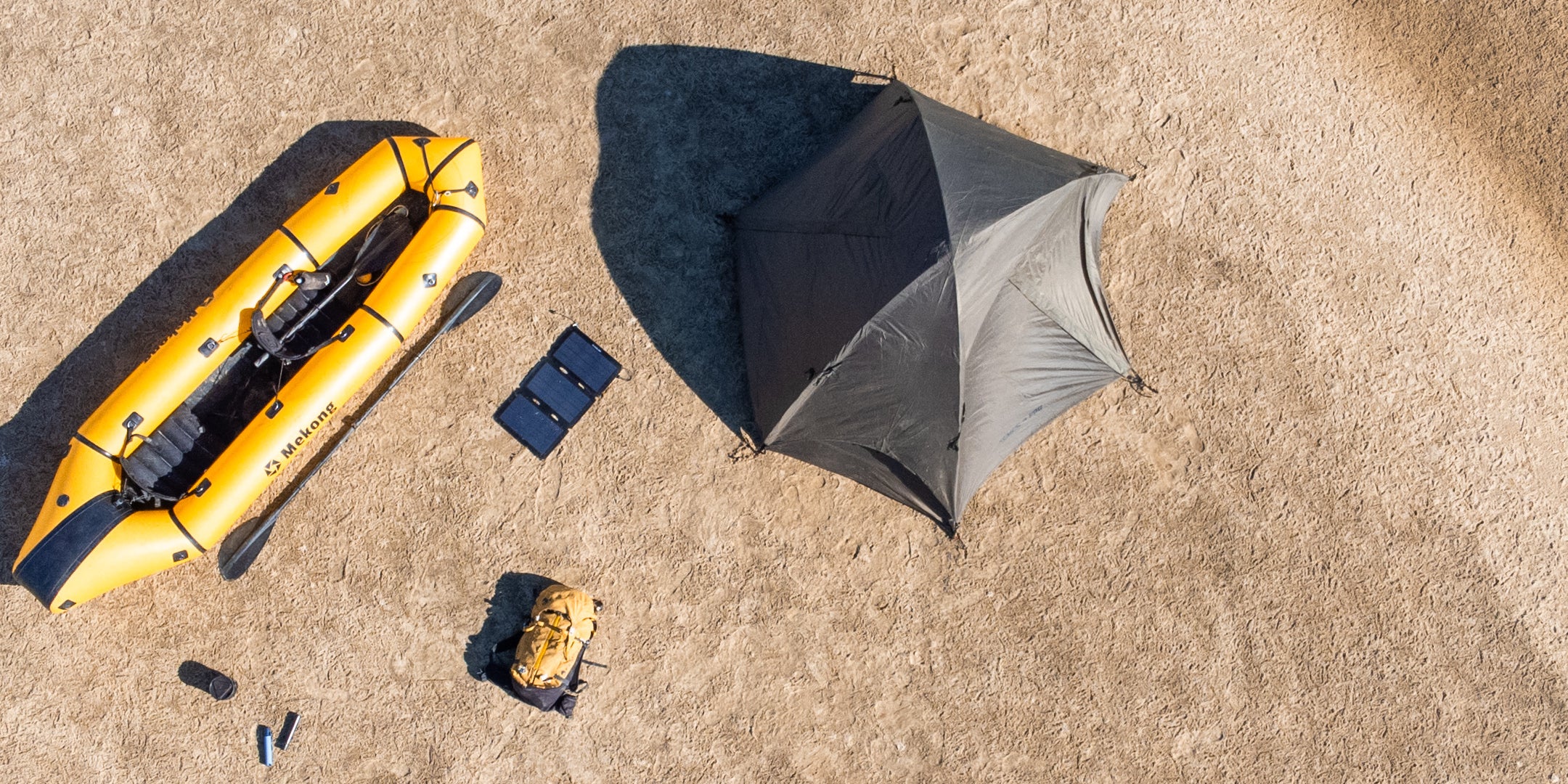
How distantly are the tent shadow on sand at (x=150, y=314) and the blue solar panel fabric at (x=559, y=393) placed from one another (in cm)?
185

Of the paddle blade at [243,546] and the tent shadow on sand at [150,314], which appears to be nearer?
the paddle blade at [243,546]

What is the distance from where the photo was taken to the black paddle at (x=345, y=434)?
5.03 m

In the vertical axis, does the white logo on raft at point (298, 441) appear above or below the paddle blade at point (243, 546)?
above

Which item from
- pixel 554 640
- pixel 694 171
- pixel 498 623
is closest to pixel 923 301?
pixel 694 171

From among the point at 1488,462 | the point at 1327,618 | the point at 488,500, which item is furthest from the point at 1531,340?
the point at 488,500

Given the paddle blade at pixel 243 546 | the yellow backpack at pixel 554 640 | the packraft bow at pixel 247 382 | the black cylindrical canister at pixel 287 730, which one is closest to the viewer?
the packraft bow at pixel 247 382

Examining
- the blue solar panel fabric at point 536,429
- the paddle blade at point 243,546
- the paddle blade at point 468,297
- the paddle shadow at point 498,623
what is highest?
the paddle blade at point 468,297

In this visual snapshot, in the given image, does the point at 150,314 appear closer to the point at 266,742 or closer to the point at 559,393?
the point at 559,393

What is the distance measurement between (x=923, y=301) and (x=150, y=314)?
500 centimetres

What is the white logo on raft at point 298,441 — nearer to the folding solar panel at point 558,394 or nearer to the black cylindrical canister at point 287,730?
the folding solar panel at point 558,394

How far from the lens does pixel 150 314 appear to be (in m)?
5.19

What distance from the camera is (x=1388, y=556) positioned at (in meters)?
5.34

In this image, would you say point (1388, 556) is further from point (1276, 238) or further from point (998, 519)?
point (998, 519)

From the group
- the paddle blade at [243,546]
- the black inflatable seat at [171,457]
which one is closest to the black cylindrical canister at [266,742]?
the paddle blade at [243,546]
